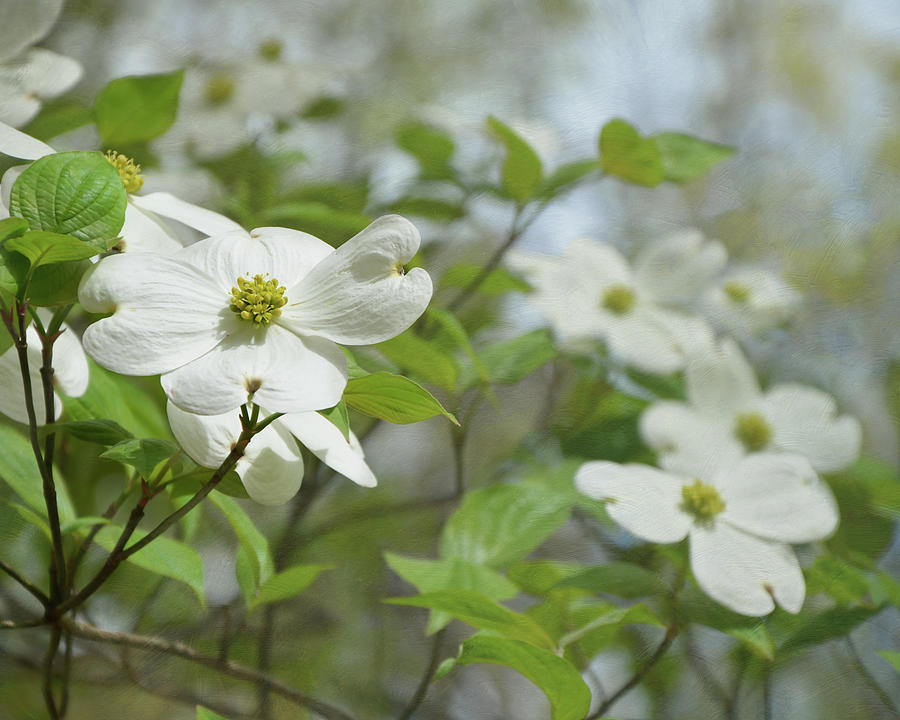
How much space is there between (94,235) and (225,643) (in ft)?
0.65

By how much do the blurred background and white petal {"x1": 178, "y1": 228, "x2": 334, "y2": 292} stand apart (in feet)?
0.52

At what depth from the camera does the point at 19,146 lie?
272 mm

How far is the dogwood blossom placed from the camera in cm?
42

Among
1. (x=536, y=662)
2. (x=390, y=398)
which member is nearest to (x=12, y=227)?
(x=390, y=398)

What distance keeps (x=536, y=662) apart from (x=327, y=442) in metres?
0.11

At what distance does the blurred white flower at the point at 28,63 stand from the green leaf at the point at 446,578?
0.28 m

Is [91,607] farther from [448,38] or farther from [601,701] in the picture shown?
[448,38]

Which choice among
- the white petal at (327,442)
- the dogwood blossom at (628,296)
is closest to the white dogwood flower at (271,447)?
the white petal at (327,442)

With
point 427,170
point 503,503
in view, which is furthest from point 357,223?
point 503,503

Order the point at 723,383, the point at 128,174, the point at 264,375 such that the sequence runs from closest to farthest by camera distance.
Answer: the point at 264,375 < the point at 128,174 < the point at 723,383

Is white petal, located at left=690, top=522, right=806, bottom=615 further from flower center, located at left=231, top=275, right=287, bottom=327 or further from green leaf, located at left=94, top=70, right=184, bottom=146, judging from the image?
green leaf, located at left=94, top=70, right=184, bottom=146

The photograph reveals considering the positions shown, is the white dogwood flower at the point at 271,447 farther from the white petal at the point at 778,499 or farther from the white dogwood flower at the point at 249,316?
the white petal at the point at 778,499

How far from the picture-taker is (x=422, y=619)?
0.36 metres

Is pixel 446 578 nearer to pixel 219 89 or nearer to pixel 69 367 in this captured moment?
pixel 69 367
